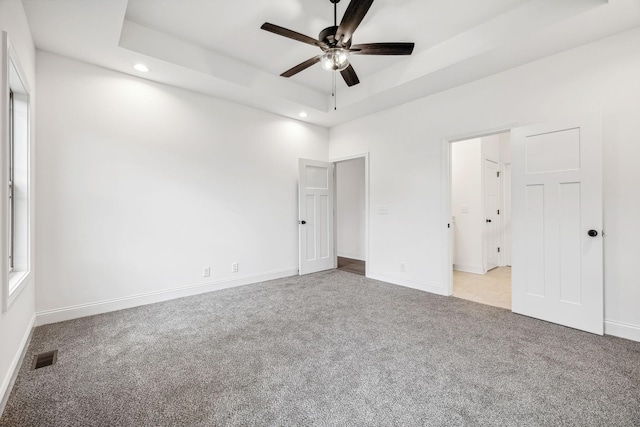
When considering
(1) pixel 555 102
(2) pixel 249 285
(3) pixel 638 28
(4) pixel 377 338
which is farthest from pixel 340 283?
(3) pixel 638 28

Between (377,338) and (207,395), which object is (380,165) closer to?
(377,338)

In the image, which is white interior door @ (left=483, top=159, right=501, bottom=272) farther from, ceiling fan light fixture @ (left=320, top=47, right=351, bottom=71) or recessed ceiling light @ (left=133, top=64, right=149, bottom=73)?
recessed ceiling light @ (left=133, top=64, right=149, bottom=73)

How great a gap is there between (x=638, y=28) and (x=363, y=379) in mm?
3631

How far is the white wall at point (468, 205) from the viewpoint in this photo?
486cm

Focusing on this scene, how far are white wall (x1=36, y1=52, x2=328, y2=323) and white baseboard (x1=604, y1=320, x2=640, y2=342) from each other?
380cm

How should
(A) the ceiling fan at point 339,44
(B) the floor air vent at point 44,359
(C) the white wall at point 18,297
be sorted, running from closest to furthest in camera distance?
(C) the white wall at point 18,297
(B) the floor air vent at point 44,359
(A) the ceiling fan at point 339,44

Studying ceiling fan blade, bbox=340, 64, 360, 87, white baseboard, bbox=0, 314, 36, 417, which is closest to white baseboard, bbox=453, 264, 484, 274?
ceiling fan blade, bbox=340, 64, 360, 87

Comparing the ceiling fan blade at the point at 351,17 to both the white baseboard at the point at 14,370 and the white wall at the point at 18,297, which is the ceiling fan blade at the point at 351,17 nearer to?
the white wall at the point at 18,297

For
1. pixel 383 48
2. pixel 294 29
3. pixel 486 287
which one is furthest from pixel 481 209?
pixel 294 29

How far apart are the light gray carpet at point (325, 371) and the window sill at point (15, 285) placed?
1.73ft

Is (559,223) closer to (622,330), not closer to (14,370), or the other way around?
(622,330)

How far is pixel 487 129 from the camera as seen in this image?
3260mm

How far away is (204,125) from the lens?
12.4ft

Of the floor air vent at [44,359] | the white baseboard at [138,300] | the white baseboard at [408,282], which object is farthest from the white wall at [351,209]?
the floor air vent at [44,359]
